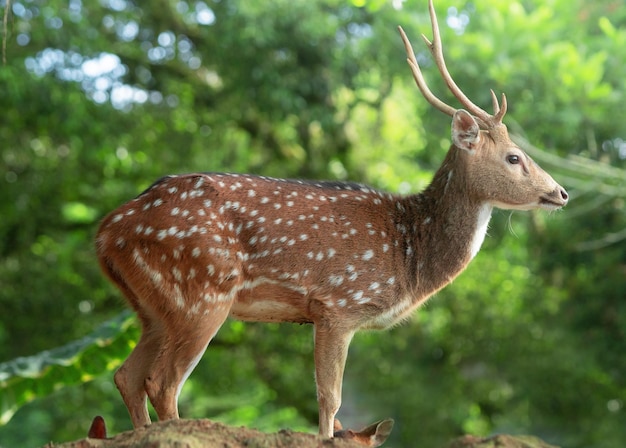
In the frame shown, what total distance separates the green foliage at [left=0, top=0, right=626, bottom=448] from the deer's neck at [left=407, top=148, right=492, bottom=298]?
3.43 metres

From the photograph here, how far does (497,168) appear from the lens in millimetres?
4844

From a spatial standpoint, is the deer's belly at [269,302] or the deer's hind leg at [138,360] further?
the deer's belly at [269,302]

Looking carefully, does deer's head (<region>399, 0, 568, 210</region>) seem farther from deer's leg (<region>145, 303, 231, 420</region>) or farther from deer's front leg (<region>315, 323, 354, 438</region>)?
deer's leg (<region>145, 303, 231, 420</region>)

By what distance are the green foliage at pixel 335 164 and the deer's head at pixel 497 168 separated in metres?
3.38

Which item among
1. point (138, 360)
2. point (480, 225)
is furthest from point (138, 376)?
point (480, 225)

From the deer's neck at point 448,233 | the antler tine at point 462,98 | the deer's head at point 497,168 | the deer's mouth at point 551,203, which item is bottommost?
the deer's neck at point 448,233

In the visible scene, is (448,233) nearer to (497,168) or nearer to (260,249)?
(497,168)

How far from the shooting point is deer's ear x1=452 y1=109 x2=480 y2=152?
4.79 metres

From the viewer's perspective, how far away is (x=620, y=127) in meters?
9.26

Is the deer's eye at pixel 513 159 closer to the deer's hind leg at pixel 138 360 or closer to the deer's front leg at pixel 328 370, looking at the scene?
the deer's front leg at pixel 328 370

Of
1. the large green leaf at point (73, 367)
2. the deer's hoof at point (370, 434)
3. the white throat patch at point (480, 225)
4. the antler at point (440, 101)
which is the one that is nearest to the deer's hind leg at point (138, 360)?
the deer's hoof at point (370, 434)

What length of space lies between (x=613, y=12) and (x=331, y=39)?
3.06 m

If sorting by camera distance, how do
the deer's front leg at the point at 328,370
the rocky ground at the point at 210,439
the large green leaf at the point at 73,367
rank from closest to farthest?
the rocky ground at the point at 210,439
the deer's front leg at the point at 328,370
the large green leaf at the point at 73,367

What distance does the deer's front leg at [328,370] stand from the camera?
4.40 m
